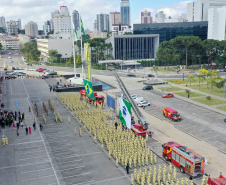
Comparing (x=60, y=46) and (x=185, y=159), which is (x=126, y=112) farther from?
(x=60, y=46)

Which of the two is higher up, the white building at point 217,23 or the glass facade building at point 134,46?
the white building at point 217,23

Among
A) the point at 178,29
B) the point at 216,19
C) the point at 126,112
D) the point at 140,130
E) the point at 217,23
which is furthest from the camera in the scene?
the point at 216,19

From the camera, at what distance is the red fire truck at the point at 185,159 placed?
23.4 m

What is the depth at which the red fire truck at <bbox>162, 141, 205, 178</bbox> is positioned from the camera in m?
23.4

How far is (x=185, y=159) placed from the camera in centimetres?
2405

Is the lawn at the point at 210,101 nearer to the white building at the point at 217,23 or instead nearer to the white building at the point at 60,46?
the white building at the point at 217,23

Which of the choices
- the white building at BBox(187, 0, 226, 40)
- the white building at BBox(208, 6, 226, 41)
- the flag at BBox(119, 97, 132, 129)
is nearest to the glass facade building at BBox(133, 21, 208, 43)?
the white building at BBox(208, 6, 226, 41)

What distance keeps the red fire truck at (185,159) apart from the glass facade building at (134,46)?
329ft

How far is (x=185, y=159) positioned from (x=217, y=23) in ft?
458

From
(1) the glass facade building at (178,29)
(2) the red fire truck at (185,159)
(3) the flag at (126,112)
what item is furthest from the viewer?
(1) the glass facade building at (178,29)

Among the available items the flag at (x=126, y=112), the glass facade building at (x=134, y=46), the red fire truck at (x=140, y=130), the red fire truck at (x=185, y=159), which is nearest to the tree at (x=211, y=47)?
the glass facade building at (x=134, y=46)

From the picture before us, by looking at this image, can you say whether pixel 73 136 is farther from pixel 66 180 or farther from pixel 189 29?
pixel 189 29

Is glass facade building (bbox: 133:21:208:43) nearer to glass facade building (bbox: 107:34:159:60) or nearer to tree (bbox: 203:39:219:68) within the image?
glass facade building (bbox: 107:34:159:60)

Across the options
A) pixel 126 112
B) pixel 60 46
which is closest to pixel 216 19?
pixel 60 46
